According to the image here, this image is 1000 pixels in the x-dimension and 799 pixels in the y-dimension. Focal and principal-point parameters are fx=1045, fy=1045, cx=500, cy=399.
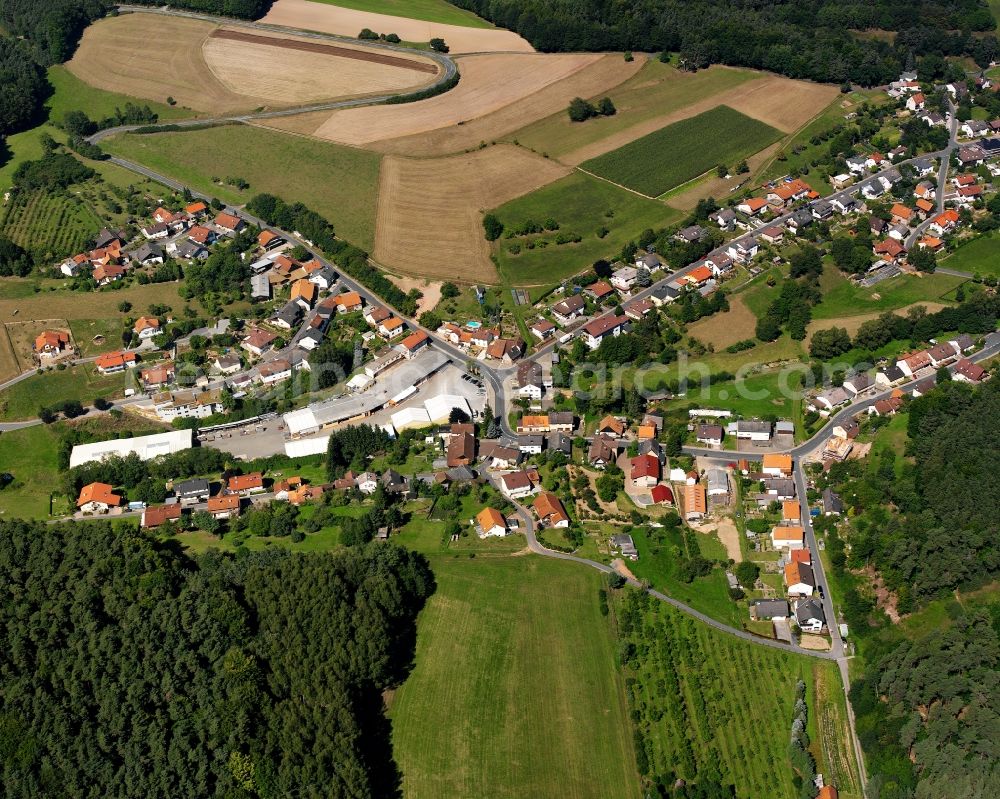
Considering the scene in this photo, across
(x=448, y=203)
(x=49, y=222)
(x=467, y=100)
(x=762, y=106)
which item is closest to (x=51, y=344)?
(x=49, y=222)

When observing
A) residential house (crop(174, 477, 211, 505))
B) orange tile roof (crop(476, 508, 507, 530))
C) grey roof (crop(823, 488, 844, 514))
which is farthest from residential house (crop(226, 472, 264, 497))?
grey roof (crop(823, 488, 844, 514))

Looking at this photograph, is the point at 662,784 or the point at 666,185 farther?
the point at 666,185

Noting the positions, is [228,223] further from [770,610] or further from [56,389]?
[770,610]

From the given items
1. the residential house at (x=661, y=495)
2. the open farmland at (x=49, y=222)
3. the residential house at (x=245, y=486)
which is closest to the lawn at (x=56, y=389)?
the residential house at (x=245, y=486)

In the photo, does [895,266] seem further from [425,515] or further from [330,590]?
[330,590]

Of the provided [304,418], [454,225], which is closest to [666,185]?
[454,225]

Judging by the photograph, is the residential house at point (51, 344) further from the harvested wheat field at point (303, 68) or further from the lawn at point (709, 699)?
the lawn at point (709, 699)
